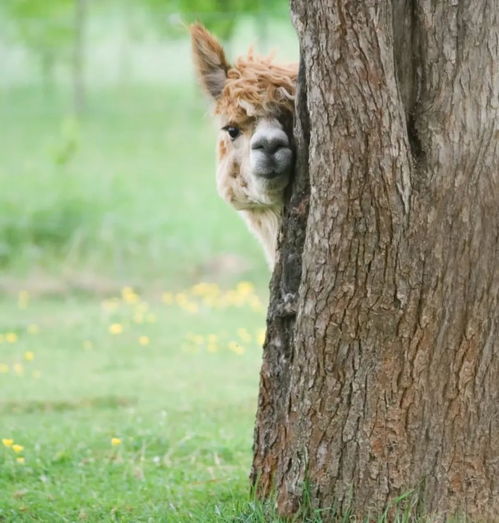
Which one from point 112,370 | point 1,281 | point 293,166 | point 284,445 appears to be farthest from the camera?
point 1,281

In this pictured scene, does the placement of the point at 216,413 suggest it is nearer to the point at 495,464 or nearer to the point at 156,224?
the point at 495,464

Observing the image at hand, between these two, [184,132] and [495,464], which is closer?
[495,464]

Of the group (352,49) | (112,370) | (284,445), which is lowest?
(112,370)

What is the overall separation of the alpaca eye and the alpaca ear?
1.15 feet

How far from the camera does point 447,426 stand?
4.55 meters

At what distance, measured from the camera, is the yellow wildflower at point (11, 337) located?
11469 mm

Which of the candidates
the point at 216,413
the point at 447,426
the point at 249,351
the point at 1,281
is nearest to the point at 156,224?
the point at 1,281

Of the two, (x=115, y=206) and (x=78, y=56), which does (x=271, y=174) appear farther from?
(x=78, y=56)

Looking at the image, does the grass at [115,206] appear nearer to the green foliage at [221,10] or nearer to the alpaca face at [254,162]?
the green foliage at [221,10]

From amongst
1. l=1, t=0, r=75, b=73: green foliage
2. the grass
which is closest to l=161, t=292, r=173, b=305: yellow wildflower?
the grass

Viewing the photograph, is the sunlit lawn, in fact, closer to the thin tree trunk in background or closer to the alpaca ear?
the alpaca ear

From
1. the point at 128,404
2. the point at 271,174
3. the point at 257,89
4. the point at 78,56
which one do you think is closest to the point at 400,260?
the point at 271,174

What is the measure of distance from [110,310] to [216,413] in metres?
4.66

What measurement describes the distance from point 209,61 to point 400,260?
8.63 ft
